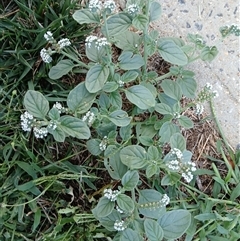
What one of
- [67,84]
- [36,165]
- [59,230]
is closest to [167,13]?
[67,84]

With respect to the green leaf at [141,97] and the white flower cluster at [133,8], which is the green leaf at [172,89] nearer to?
the green leaf at [141,97]

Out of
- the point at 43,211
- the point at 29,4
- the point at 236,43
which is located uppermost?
the point at 236,43

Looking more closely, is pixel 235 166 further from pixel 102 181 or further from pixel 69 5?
pixel 69 5

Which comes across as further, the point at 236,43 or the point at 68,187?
the point at 236,43

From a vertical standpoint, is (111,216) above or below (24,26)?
below

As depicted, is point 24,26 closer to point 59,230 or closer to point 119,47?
point 119,47

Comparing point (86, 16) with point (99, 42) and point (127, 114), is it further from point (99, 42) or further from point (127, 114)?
point (127, 114)

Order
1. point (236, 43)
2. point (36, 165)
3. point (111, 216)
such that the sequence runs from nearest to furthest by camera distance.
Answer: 1. point (111, 216)
2. point (36, 165)
3. point (236, 43)

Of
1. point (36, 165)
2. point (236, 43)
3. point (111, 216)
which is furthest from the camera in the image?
point (236, 43)
